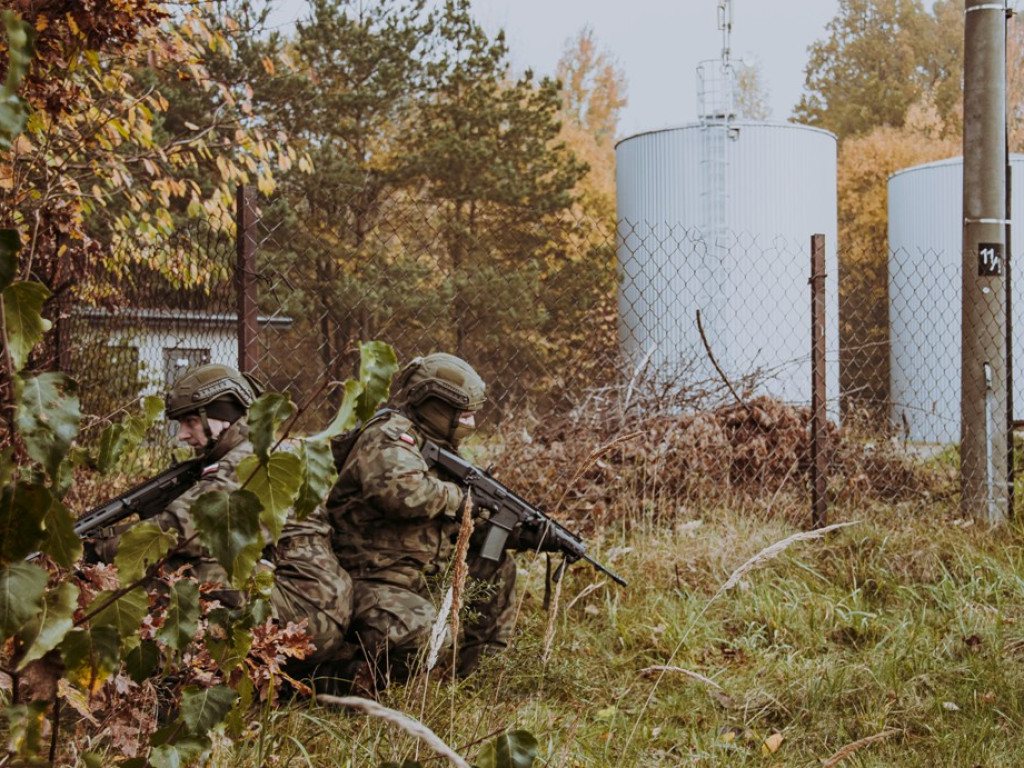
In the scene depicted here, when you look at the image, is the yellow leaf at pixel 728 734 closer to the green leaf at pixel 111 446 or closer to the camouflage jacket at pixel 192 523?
the camouflage jacket at pixel 192 523

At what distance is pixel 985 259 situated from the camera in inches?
227

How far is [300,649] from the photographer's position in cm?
262

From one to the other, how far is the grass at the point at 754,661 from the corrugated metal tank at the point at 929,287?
8.93 metres

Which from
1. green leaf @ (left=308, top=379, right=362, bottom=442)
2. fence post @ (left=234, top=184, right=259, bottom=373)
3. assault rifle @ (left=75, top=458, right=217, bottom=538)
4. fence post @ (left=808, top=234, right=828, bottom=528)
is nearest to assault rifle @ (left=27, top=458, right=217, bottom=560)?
assault rifle @ (left=75, top=458, right=217, bottom=538)

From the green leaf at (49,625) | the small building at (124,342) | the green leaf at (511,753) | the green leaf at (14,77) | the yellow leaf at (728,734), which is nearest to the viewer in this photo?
the green leaf at (14,77)

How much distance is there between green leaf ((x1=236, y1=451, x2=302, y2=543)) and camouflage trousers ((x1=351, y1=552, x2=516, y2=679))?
2494 millimetres

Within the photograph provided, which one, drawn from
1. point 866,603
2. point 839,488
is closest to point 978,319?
point 839,488

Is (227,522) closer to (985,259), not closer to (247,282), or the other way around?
(247,282)

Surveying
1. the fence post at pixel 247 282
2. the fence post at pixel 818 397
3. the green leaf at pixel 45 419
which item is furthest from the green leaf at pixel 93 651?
the fence post at pixel 818 397

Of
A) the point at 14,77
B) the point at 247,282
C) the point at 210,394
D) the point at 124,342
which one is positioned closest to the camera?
the point at 14,77

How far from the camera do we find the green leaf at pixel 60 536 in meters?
1.07

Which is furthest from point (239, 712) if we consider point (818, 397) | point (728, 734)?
point (818, 397)

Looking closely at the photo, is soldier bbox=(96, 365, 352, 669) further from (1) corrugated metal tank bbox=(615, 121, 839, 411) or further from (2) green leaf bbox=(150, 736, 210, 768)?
(1) corrugated metal tank bbox=(615, 121, 839, 411)

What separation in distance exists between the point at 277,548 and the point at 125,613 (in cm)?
250
